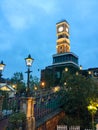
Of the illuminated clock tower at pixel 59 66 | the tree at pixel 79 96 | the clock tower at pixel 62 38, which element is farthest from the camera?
the clock tower at pixel 62 38

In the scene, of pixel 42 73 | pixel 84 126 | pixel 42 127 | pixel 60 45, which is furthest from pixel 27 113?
pixel 60 45

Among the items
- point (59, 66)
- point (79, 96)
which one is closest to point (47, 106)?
point (79, 96)

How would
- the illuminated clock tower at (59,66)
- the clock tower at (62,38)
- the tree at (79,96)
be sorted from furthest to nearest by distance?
1. the clock tower at (62,38)
2. the illuminated clock tower at (59,66)
3. the tree at (79,96)

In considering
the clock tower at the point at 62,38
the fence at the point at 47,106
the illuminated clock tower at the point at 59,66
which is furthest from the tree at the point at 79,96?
the clock tower at the point at 62,38

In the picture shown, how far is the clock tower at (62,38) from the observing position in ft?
383

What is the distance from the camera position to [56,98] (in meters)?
29.7

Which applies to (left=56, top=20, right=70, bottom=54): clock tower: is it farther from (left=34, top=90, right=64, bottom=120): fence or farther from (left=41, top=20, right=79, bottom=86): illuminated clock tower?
(left=34, top=90, right=64, bottom=120): fence

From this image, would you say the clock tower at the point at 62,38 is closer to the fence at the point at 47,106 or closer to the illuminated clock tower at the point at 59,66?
the illuminated clock tower at the point at 59,66

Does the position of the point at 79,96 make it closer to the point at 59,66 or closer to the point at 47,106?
the point at 47,106

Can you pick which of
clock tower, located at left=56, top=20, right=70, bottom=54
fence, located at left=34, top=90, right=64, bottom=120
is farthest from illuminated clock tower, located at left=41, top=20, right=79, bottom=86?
fence, located at left=34, top=90, right=64, bottom=120

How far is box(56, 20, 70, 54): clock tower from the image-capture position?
117 metres

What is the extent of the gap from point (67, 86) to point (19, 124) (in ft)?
36.1

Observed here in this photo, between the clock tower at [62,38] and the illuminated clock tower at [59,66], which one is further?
the clock tower at [62,38]

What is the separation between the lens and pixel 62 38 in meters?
119
